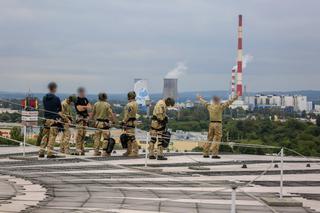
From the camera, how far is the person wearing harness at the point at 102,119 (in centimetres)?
1772

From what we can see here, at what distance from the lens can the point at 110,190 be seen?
10164mm

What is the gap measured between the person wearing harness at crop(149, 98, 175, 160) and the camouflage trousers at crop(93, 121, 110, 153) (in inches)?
55.8

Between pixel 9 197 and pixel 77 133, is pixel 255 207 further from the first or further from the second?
pixel 77 133

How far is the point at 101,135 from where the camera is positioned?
17797 millimetres

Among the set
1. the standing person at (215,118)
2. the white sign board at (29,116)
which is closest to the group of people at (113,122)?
the standing person at (215,118)

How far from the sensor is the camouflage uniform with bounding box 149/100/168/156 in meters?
17.1

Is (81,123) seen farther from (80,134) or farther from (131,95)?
(131,95)

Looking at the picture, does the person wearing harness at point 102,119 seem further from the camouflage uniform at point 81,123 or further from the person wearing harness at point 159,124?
the person wearing harness at point 159,124

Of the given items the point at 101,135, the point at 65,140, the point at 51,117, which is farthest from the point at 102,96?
the point at 51,117

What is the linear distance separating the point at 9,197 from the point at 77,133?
9.09m

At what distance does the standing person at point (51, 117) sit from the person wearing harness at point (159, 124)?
2.79 metres

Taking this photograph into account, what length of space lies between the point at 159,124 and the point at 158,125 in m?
0.05

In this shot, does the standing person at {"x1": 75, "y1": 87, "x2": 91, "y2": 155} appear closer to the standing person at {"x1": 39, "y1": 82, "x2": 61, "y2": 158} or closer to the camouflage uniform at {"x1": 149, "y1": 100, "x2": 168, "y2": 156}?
the standing person at {"x1": 39, "y1": 82, "x2": 61, "y2": 158}

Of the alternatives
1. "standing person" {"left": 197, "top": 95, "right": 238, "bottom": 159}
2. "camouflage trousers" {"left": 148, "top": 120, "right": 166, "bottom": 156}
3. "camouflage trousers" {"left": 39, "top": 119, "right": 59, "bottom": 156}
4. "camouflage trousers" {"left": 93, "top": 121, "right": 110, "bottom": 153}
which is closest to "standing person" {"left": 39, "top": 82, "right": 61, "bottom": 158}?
"camouflage trousers" {"left": 39, "top": 119, "right": 59, "bottom": 156}
